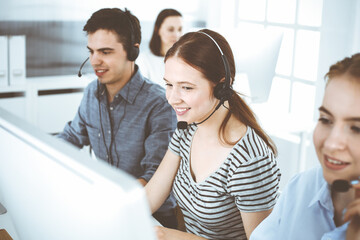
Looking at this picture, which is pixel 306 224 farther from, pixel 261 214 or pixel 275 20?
pixel 275 20

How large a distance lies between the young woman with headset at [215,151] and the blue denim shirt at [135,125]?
0.25 metres

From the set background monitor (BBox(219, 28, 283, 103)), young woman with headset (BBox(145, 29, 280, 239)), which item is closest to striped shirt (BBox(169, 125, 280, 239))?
young woman with headset (BBox(145, 29, 280, 239))

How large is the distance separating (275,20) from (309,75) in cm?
65

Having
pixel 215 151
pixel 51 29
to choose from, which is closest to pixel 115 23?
pixel 215 151

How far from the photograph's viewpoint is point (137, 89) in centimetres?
174

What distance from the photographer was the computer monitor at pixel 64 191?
45 centimetres

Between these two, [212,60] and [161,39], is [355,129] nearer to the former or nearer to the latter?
[212,60]

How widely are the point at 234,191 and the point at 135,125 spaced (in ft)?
1.93

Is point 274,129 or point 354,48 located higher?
point 354,48

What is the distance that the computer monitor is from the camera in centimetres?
45

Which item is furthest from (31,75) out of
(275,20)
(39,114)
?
(275,20)

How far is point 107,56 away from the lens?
5.76 feet

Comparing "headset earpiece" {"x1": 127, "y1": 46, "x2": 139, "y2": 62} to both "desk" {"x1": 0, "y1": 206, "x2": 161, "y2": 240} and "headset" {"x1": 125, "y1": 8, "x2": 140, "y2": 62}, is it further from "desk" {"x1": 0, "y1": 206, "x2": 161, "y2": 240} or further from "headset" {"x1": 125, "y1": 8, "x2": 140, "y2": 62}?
"desk" {"x1": 0, "y1": 206, "x2": 161, "y2": 240}

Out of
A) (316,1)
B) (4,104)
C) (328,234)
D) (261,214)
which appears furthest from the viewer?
(4,104)
